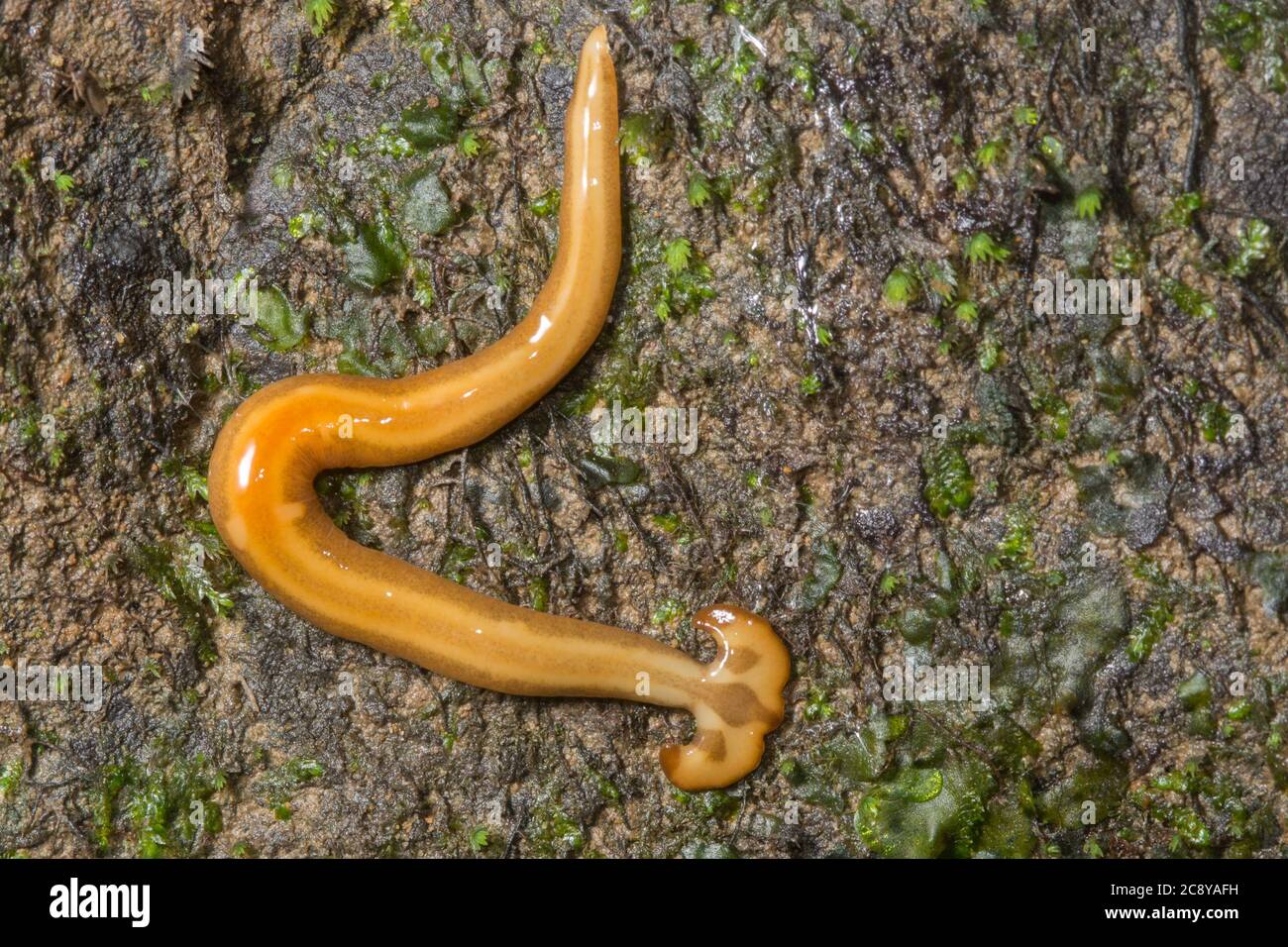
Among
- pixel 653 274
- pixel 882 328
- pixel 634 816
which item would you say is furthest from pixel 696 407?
pixel 634 816

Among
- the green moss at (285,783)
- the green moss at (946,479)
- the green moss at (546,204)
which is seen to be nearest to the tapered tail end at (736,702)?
the green moss at (946,479)

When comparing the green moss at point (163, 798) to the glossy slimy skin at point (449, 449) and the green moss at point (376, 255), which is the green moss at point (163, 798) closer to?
the glossy slimy skin at point (449, 449)

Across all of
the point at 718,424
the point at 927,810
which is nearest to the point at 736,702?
the point at 927,810

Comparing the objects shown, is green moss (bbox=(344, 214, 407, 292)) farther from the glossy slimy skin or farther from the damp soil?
the glossy slimy skin

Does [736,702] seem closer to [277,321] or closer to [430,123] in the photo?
[277,321]

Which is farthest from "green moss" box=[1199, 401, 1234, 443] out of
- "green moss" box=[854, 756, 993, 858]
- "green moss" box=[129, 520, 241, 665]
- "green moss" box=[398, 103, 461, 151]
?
"green moss" box=[129, 520, 241, 665]

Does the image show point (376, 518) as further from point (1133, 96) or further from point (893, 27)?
point (1133, 96)

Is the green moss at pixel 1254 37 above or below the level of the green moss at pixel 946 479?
above
